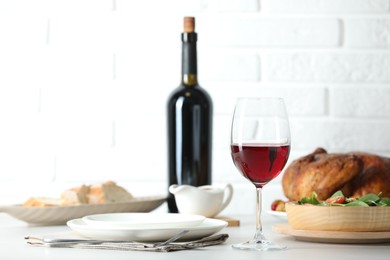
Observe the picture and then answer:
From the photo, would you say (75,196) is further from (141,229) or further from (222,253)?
(222,253)

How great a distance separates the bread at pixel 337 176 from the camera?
5.95 feet

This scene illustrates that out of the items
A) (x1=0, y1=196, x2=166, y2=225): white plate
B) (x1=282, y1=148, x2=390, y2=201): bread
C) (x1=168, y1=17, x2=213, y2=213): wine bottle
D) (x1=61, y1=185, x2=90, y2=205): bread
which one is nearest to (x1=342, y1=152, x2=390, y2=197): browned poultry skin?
(x1=282, y1=148, x2=390, y2=201): bread

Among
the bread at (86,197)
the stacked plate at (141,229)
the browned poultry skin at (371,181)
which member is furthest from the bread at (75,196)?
the browned poultry skin at (371,181)

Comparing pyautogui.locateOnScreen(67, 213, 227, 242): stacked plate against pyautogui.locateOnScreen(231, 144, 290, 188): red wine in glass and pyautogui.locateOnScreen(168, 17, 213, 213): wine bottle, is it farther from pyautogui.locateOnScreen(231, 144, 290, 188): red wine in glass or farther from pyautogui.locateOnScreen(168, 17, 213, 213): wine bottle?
pyautogui.locateOnScreen(168, 17, 213, 213): wine bottle

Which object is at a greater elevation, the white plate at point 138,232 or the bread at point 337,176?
the bread at point 337,176

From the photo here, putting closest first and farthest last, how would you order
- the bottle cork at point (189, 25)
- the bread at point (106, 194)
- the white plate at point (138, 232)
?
1. the white plate at point (138, 232)
2. the bread at point (106, 194)
3. the bottle cork at point (189, 25)

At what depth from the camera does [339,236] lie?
1.41 m

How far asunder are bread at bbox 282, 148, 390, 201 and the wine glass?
43 cm

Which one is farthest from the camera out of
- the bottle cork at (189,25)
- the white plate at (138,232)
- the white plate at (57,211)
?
the bottle cork at (189,25)

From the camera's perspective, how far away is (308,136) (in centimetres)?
255

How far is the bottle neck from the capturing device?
77.5 inches

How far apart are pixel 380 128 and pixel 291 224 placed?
45.8 inches

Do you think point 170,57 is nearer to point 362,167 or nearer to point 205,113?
point 205,113

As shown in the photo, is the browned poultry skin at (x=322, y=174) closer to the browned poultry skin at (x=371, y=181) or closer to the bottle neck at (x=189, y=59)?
the browned poultry skin at (x=371, y=181)
